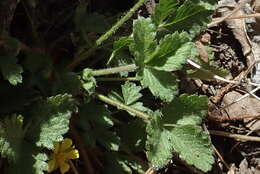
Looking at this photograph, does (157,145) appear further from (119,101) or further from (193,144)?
(119,101)

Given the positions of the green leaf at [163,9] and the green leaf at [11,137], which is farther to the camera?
the green leaf at [163,9]

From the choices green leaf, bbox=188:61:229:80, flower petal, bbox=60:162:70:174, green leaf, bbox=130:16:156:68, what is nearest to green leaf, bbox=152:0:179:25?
green leaf, bbox=130:16:156:68

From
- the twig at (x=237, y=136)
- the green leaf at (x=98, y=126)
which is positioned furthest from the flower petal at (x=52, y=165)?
the twig at (x=237, y=136)

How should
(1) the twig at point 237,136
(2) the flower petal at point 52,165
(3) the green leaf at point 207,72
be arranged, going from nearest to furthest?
(2) the flower petal at point 52,165 → (3) the green leaf at point 207,72 → (1) the twig at point 237,136

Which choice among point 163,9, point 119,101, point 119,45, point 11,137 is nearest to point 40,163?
point 11,137

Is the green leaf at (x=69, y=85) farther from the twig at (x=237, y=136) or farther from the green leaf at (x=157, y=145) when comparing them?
the twig at (x=237, y=136)

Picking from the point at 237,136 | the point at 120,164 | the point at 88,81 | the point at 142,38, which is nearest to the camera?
the point at 142,38

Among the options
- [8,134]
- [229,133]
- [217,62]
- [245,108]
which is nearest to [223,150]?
[229,133]

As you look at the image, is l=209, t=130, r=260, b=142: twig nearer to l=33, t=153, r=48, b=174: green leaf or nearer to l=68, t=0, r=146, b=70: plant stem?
l=68, t=0, r=146, b=70: plant stem
